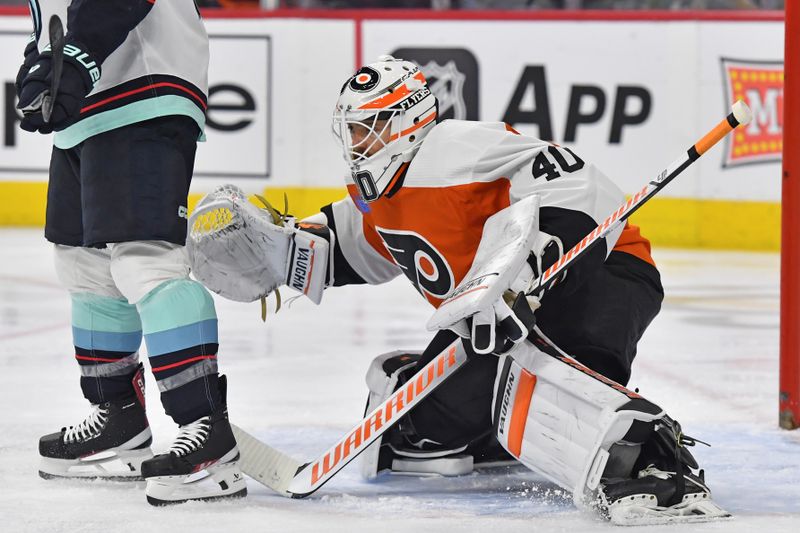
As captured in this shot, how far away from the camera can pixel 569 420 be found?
1.99m

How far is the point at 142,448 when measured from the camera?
2.37 m

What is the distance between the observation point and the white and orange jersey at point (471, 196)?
85.1 inches

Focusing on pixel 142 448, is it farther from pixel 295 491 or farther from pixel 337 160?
pixel 337 160

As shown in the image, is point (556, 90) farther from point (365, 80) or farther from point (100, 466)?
point (100, 466)

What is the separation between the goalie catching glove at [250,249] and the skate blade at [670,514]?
825 millimetres

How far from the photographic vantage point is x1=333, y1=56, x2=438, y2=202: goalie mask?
222 cm

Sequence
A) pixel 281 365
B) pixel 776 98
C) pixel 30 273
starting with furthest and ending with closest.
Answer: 1. pixel 776 98
2. pixel 30 273
3. pixel 281 365

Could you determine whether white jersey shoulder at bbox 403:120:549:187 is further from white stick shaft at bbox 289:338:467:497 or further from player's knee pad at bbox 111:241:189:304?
player's knee pad at bbox 111:241:189:304

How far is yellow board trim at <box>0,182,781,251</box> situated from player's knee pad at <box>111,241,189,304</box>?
3964mm

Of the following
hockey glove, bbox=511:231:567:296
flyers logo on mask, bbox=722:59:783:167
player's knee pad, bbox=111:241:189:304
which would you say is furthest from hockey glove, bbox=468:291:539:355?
flyers logo on mask, bbox=722:59:783:167

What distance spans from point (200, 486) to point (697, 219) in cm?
445

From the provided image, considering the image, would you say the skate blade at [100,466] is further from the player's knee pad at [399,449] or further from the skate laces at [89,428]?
the player's knee pad at [399,449]

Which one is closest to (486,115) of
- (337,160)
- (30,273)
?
(337,160)

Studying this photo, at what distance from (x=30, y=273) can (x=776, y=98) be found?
3.35 meters
